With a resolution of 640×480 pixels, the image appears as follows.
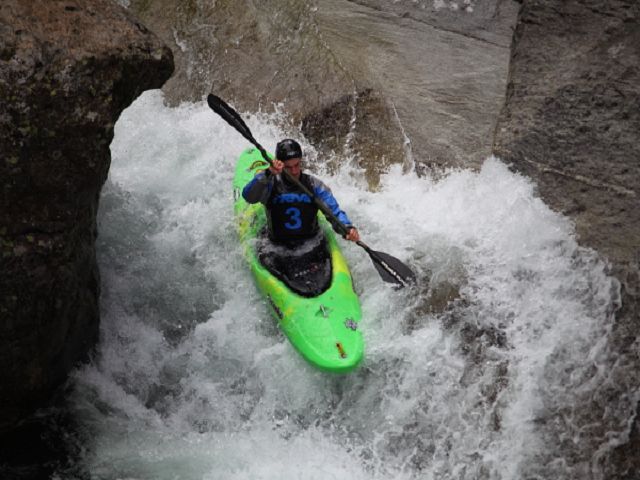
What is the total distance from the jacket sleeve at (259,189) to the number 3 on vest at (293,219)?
196mm

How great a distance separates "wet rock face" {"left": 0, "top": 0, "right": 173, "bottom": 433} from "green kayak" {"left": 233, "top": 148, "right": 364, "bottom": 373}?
1.37m

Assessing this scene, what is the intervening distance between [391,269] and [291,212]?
0.80 metres

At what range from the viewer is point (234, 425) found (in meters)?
4.77

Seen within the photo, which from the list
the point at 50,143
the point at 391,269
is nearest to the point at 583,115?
the point at 391,269

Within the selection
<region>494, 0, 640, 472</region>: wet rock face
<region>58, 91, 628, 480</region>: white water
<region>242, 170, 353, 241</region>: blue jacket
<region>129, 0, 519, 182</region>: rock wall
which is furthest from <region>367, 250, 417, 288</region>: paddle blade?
<region>129, 0, 519, 182</region>: rock wall

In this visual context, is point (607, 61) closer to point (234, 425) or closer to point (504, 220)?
point (504, 220)

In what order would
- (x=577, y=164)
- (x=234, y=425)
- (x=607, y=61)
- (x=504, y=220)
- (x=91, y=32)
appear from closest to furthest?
(x=91, y=32)
(x=234, y=425)
(x=504, y=220)
(x=577, y=164)
(x=607, y=61)

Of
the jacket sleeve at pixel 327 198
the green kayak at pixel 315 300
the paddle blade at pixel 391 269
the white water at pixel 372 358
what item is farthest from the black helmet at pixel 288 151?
the white water at pixel 372 358

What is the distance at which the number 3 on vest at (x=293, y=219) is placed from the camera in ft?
17.1

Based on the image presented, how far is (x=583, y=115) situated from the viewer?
6.35 metres

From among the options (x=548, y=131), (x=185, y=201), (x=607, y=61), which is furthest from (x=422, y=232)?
(x=607, y=61)

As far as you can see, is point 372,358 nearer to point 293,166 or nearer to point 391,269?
point 391,269

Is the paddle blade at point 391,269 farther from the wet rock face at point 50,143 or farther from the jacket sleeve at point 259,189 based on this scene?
the wet rock face at point 50,143

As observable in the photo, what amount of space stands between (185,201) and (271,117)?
1.27m
